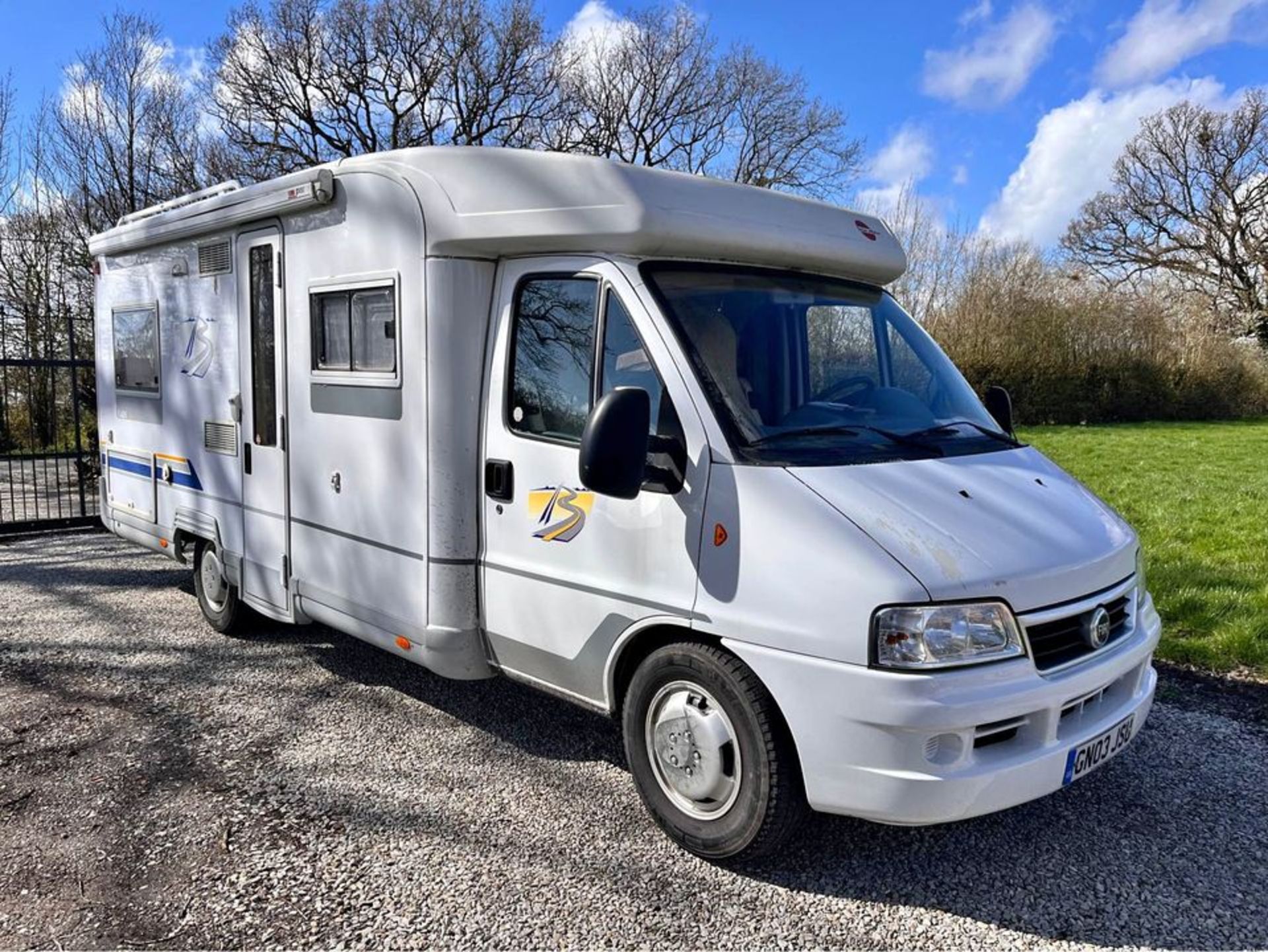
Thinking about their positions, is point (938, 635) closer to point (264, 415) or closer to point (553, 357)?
point (553, 357)

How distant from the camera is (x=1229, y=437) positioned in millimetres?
21547

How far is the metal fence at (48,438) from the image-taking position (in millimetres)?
10141

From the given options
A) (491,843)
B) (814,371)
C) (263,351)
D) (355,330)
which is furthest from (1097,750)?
(263,351)

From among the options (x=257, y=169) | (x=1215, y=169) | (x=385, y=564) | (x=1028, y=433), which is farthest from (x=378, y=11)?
(x=1215, y=169)

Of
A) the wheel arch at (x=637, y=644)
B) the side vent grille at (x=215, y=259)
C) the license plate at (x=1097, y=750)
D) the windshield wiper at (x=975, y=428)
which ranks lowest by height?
the license plate at (x=1097, y=750)

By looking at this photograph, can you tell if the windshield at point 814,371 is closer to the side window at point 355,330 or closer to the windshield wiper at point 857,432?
the windshield wiper at point 857,432

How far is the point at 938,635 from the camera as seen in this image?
2955 millimetres

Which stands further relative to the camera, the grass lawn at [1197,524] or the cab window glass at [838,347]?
the grass lawn at [1197,524]

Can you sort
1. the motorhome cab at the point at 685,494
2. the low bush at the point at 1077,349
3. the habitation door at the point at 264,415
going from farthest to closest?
the low bush at the point at 1077,349 → the habitation door at the point at 264,415 → the motorhome cab at the point at 685,494

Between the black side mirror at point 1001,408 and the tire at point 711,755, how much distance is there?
234 cm

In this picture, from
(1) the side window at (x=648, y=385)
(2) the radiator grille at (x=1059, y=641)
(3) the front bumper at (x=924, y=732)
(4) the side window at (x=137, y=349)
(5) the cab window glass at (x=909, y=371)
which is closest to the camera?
(3) the front bumper at (x=924, y=732)

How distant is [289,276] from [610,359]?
2.27 m

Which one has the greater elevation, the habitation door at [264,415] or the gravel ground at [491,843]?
the habitation door at [264,415]

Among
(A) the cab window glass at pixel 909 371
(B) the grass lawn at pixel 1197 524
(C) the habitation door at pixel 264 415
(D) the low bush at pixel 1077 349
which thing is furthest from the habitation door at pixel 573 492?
(D) the low bush at pixel 1077 349
